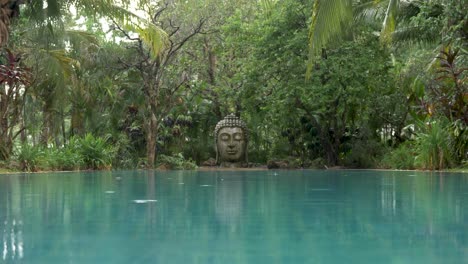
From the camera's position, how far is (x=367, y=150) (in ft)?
59.2

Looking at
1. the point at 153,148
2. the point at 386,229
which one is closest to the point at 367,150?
the point at 153,148

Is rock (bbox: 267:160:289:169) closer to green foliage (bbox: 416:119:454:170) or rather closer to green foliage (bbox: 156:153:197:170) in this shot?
green foliage (bbox: 156:153:197:170)

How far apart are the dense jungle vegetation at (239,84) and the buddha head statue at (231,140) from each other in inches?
26.3

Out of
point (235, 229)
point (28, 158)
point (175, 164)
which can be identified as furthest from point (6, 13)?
point (235, 229)

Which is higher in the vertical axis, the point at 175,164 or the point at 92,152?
the point at 92,152

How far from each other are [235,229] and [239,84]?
Answer: 1698 centimetres

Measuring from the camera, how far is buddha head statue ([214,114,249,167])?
786 inches

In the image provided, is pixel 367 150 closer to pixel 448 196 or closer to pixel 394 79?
pixel 394 79

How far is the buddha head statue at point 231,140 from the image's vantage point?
1997 centimetres

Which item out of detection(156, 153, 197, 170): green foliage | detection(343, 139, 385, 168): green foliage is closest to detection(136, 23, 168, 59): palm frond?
detection(156, 153, 197, 170): green foliage

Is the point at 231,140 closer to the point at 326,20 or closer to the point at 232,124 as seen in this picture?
the point at 232,124

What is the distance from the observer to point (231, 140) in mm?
19922

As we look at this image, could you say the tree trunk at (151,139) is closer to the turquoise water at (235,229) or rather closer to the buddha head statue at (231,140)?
the buddha head statue at (231,140)

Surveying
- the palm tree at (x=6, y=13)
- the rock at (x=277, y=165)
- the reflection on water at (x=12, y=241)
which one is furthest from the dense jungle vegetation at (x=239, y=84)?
the reflection on water at (x=12, y=241)
